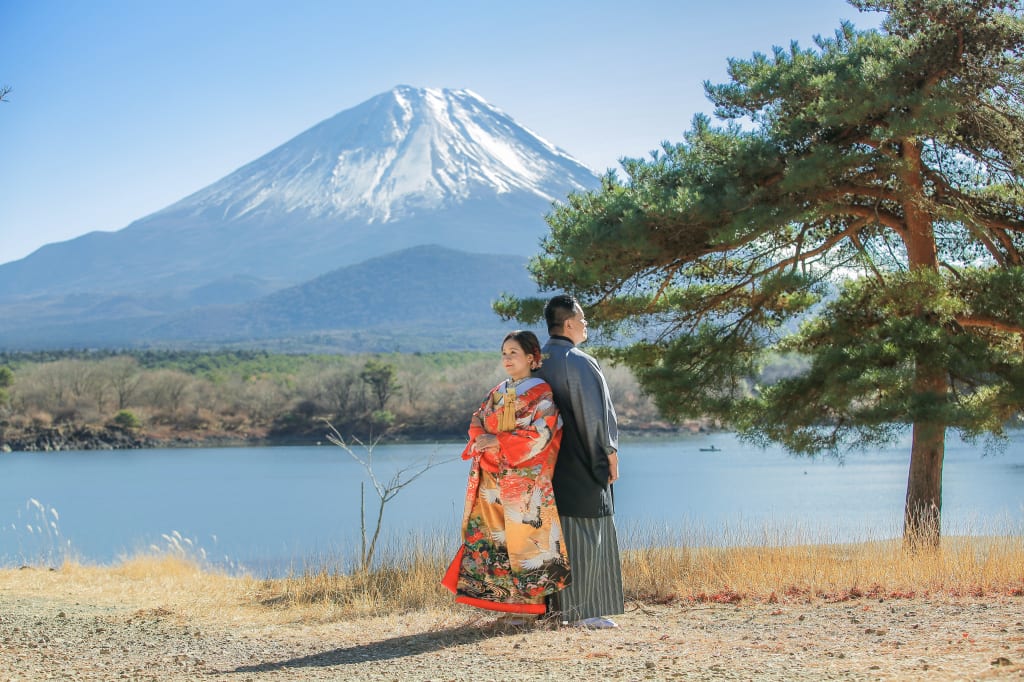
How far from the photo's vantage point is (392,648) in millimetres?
5047

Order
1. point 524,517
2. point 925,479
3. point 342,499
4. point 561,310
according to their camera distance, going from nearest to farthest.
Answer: point 524,517 → point 561,310 → point 925,479 → point 342,499

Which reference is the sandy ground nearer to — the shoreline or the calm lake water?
the calm lake water

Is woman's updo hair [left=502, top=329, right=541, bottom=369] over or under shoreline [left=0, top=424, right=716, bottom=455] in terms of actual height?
over

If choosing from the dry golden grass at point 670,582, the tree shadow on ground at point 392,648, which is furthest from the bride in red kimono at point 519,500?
the dry golden grass at point 670,582

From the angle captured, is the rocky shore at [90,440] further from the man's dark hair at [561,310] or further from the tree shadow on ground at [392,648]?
the man's dark hair at [561,310]

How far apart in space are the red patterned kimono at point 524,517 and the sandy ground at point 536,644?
192 mm

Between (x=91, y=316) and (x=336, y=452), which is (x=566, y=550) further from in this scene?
(x=91, y=316)

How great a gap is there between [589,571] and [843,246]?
21.1ft

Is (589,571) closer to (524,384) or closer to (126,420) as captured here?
(524,384)

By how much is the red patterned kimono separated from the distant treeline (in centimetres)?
4526

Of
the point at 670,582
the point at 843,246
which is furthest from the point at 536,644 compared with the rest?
the point at 843,246

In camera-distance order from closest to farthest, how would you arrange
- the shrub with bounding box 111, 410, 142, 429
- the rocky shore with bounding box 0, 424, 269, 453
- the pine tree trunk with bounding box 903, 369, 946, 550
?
1. the pine tree trunk with bounding box 903, 369, 946, 550
2. the rocky shore with bounding box 0, 424, 269, 453
3. the shrub with bounding box 111, 410, 142, 429

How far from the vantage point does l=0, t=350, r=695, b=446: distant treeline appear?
5278 cm

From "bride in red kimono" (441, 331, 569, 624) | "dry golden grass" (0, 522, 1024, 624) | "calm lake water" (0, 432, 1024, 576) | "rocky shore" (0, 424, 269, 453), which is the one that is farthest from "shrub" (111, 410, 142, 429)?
"bride in red kimono" (441, 331, 569, 624)
